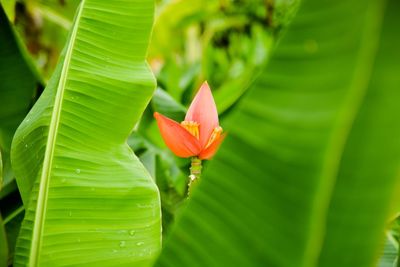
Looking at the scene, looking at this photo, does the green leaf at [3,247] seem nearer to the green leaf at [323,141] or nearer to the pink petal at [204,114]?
the pink petal at [204,114]

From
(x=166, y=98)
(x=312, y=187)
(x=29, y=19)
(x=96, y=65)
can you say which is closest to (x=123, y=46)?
(x=96, y=65)

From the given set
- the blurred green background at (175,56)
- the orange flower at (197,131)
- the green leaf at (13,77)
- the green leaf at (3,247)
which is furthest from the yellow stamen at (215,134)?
the green leaf at (13,77)

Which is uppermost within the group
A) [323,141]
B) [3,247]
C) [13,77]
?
[323,141]

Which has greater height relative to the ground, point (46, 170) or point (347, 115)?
point (347, 115)

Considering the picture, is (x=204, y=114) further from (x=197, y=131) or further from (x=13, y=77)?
(x=13, y=77)

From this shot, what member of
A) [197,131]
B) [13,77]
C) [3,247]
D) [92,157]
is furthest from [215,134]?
[13,77]

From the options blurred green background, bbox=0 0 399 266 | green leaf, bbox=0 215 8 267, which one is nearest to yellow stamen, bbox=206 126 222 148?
blurred green background, bbox=0 0 399 266
